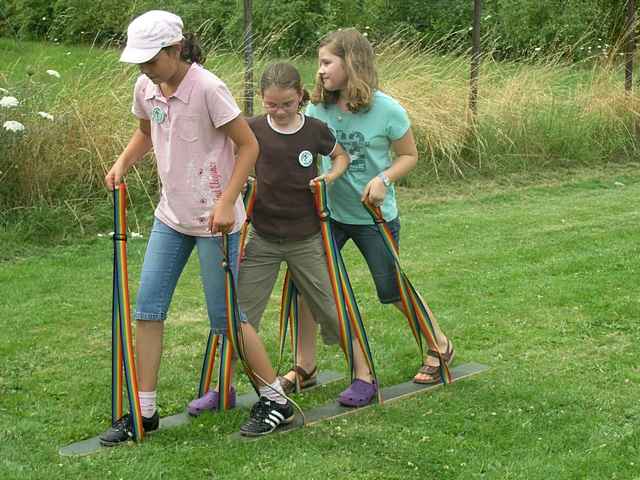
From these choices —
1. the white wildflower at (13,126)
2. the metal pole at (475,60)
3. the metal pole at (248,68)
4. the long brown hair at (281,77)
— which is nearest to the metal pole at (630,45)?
the metal pole at (475,60)

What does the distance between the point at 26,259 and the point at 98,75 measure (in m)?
2.50

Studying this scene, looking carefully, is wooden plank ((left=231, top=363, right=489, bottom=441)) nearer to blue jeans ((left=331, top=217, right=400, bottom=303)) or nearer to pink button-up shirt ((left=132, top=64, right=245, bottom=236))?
blue jeans ((left=331, top=217, right=400, bottom=303))

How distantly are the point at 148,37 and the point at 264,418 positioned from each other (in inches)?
61.8

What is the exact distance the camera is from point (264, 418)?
440 cm

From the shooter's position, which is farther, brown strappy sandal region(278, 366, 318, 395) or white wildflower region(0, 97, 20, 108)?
white wildflower region(0, 97, 20, 108)

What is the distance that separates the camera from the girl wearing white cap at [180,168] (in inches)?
159

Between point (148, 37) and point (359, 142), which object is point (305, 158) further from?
point (148, 37)

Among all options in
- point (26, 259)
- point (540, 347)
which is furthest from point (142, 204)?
point (540, 347)

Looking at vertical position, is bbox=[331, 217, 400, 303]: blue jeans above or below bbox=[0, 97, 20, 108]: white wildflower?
below

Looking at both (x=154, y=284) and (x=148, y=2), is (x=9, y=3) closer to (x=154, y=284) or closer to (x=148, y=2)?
(x=148, y=2)

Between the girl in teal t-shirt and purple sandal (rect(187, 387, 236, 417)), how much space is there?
1.81 feet

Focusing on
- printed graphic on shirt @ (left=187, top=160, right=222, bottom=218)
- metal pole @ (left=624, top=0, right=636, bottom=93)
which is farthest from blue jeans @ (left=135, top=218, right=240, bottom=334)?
metal pole @ (left=624, top=0, right=636, bottom=93)

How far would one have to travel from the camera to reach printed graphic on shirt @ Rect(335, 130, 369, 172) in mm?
4758

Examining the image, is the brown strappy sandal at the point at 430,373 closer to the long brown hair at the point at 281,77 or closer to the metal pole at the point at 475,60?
the long brown hair at the point at 281,77
